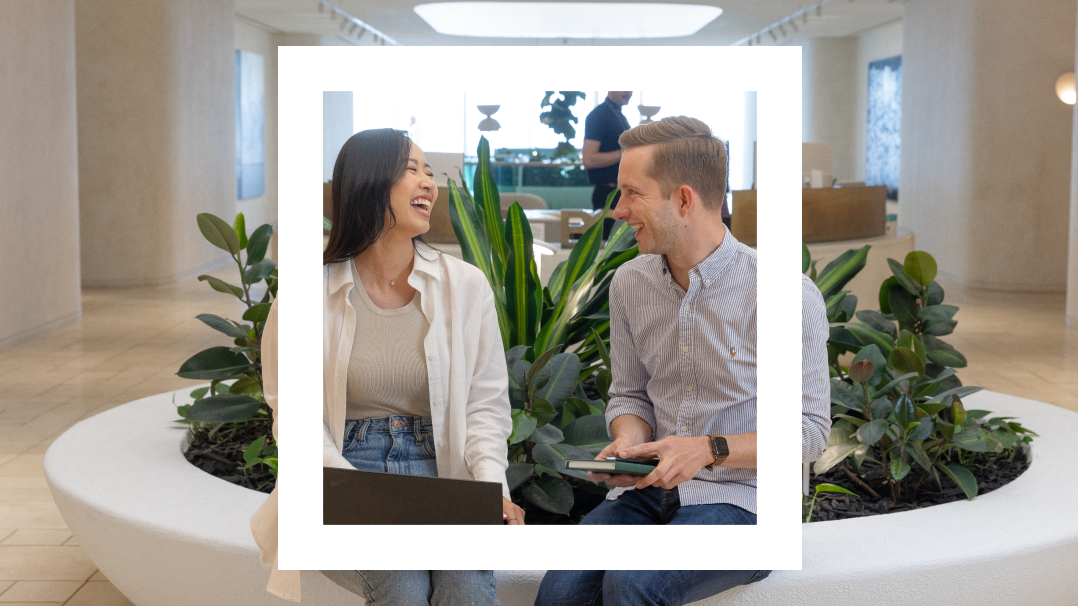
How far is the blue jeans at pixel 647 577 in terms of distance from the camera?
1.20 metres

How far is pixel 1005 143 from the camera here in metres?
7.41

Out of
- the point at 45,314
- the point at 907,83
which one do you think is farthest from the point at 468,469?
the point at 907,83

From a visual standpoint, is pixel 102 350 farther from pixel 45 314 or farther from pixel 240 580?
pixel 240 580

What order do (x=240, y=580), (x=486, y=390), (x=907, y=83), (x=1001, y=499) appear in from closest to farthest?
(x=486, y=390) < (x=240, y=580) < (x=1001, y=499) < (x=907, y=83)

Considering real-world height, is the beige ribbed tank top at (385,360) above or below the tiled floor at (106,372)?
above

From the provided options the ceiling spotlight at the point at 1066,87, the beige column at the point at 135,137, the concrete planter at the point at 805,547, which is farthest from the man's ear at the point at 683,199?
the beige column at the point at 135,137

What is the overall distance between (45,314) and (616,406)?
16.9ft

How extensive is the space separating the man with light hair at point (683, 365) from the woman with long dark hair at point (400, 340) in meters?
0.16

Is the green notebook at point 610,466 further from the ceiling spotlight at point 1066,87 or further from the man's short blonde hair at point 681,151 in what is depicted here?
the ceiling spotlight at point 1066,87

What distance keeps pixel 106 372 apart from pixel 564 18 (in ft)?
29.0

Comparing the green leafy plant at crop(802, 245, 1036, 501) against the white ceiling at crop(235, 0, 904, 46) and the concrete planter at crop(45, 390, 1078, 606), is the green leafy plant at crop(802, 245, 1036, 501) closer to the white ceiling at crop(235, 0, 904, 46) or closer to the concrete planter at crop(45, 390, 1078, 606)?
the concrete planter at crop(45, 390, 1078, 606)

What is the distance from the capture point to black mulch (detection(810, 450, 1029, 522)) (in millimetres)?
1821

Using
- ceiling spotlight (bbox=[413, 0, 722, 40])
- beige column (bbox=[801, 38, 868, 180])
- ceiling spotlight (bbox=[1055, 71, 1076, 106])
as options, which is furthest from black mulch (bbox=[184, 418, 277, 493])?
beige column (bbox=[801, 38, 868, 180])

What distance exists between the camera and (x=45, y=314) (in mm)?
5523
